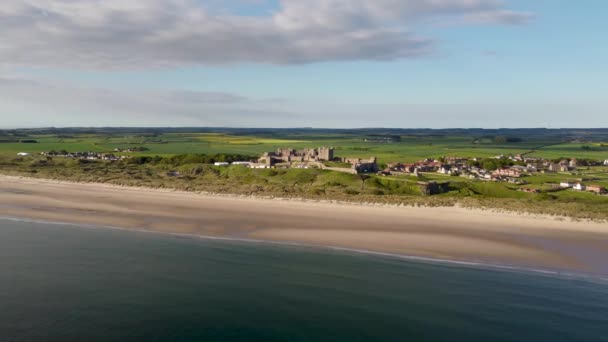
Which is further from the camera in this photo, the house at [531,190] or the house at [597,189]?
the house at [597,189]

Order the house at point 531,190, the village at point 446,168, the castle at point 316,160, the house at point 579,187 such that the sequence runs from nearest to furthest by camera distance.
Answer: the house at point 531,190
the house at point 579,187
the village at point 446,168
the castle at point 316,160

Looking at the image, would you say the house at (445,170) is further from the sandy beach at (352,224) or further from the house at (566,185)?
the sandy beach at (352,224)

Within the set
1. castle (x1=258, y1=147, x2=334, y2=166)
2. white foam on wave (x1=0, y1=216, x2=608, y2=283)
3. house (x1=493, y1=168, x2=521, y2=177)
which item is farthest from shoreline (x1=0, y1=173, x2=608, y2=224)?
house (x1=493, y1=168, x2=521, y2=177)

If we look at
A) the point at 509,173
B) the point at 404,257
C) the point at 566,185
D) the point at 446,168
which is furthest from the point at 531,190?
the point at 404,257

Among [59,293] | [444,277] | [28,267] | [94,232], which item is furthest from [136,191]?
[444,277]

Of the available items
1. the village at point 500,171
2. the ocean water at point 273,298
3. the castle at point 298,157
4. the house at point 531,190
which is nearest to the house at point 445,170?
the village at point 500,171

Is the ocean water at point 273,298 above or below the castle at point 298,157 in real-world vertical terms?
below

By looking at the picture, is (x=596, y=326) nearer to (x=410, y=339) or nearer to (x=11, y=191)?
(x=410, y=339)

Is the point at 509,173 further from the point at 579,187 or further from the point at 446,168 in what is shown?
the point at 579,187
